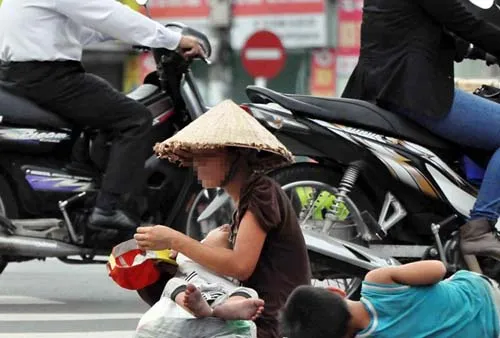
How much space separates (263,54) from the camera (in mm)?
18297

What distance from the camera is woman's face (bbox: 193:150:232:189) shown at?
16.8ft

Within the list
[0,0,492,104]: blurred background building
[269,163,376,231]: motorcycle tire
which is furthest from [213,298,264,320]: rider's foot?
[0,0,492,104]: blurred background building

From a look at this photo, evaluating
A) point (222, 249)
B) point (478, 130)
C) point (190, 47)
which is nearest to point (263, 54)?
point (190, 47)

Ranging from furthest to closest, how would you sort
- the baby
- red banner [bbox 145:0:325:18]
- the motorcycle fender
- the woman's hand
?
red banner [bbox 145:0:325:18] < the motorcycle fender < the woman's hand < the baby

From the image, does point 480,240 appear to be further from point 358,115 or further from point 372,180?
point 358,115

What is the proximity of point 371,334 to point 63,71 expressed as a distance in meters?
3.86

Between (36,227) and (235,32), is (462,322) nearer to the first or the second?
(36,227)

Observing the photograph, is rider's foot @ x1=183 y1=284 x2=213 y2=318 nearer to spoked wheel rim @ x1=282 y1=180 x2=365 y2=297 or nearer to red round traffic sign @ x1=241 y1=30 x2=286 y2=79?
spoked wheel rim @ x1=282 y1=180 x2=365 y2=297

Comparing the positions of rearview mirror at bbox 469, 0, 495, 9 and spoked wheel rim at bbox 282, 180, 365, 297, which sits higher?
rearview mirror at bbox 469, 0, 495, 9

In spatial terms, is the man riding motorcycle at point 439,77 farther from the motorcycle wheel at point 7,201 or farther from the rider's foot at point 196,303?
the rider's foot at point 196,303

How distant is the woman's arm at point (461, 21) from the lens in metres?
7.42

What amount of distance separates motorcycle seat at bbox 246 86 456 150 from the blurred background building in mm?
21347

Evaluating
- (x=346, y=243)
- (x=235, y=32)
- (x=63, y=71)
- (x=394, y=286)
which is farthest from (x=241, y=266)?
(x=235, y=32)

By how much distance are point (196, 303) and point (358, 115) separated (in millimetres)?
3124
